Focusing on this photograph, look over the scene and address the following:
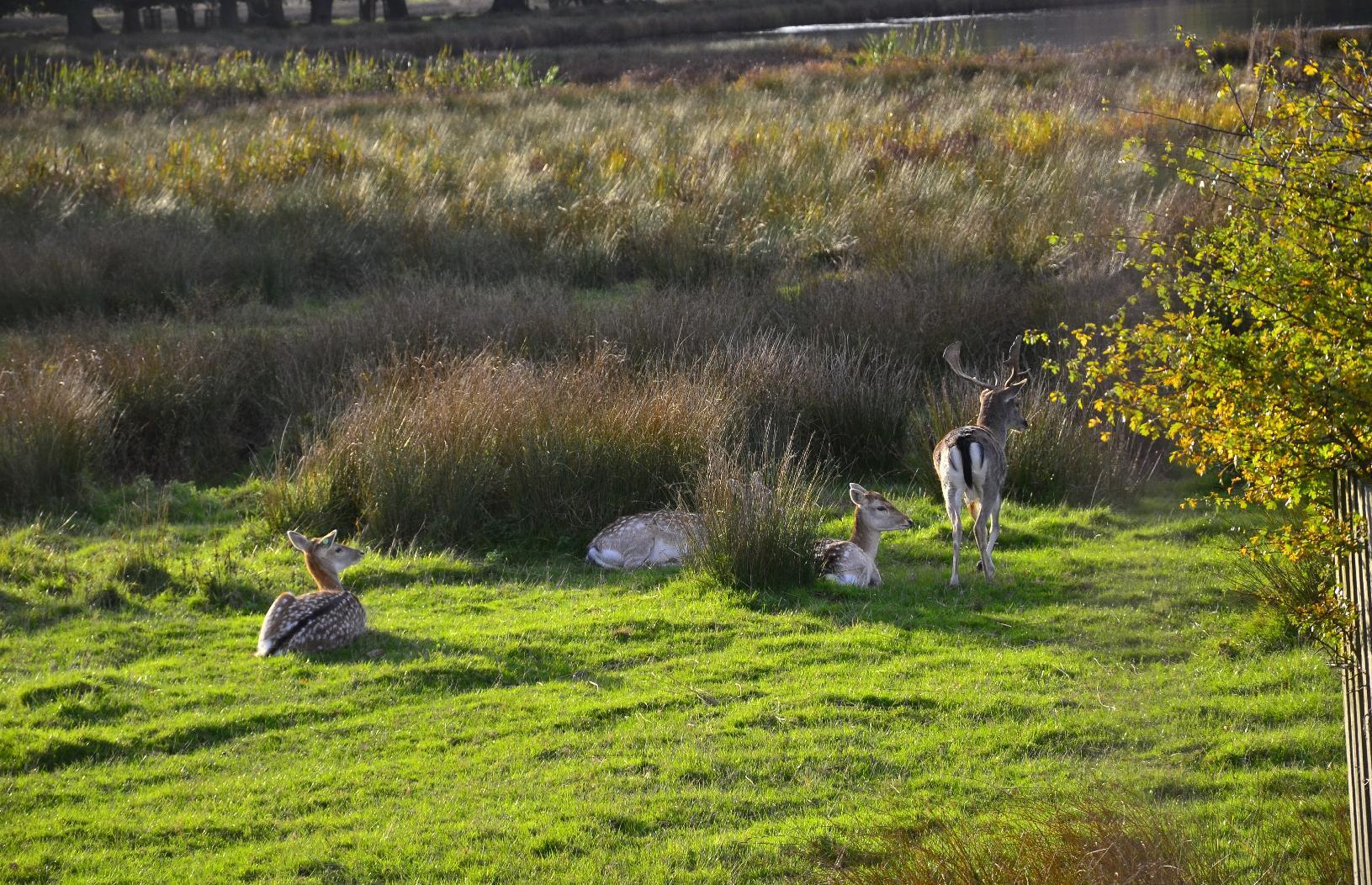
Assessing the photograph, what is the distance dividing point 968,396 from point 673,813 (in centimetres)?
660

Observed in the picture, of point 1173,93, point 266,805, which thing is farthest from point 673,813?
point 1173,93

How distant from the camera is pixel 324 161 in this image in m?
21.4

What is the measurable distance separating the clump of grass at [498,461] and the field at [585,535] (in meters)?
0.03

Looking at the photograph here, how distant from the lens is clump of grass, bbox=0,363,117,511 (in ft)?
36.1

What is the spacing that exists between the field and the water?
2502cm

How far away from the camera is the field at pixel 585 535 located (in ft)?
19.3

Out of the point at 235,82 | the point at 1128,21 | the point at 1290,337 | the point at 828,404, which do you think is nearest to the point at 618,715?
the point at 1290,337

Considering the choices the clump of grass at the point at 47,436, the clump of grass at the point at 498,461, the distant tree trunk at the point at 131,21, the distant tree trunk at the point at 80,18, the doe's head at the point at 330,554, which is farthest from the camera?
the distant tree trunk at the point at 131,21

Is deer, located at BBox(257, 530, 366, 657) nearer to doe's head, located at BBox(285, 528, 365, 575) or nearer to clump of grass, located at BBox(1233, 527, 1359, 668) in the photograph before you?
doe's head, located at BBox(285, 528, 365, 575)

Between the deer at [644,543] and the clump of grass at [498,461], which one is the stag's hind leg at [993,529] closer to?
the deer at [644,543]

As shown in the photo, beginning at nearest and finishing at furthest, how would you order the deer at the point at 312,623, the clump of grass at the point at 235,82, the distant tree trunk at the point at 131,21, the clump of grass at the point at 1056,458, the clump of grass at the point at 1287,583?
the clump of grass at the point at 1287,583 < the deer at the point at 312,623 < the clump of grass at the point at 1056,458 < the clump of grass at the point at 235,82 < the distant tree trunk at the point at 131,21

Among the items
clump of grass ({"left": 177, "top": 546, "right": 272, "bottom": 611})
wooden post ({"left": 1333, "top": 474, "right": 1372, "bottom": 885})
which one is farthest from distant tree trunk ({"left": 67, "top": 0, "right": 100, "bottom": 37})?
wooden post ({"left": 1333, "top": 474, "right": 1372, "bottom": 885})

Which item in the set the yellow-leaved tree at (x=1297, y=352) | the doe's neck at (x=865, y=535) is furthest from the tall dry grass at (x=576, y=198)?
the yellow-leaved tree at (x=1297, y=352)

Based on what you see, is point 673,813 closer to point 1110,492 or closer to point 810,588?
point 810,588
